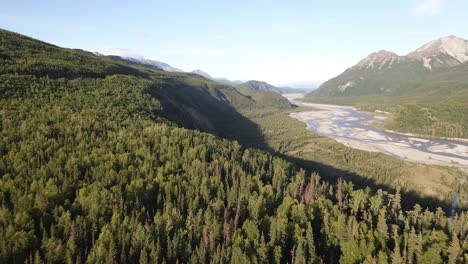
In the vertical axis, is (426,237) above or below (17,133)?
below

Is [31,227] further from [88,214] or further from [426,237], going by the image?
[426,237]

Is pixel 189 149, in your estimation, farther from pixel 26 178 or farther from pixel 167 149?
pixel 26 178

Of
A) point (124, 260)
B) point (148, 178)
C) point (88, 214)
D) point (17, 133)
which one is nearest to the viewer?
point (124, 260)

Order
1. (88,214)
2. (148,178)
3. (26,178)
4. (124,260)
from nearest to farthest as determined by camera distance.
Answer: (124,260)
(88,214)
(26,178)
(148,178)

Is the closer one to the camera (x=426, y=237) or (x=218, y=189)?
(x=426, y=237)

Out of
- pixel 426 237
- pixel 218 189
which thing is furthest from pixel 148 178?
pixel 426 237

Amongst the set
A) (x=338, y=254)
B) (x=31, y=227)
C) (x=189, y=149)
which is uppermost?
(x=189, y=149)
